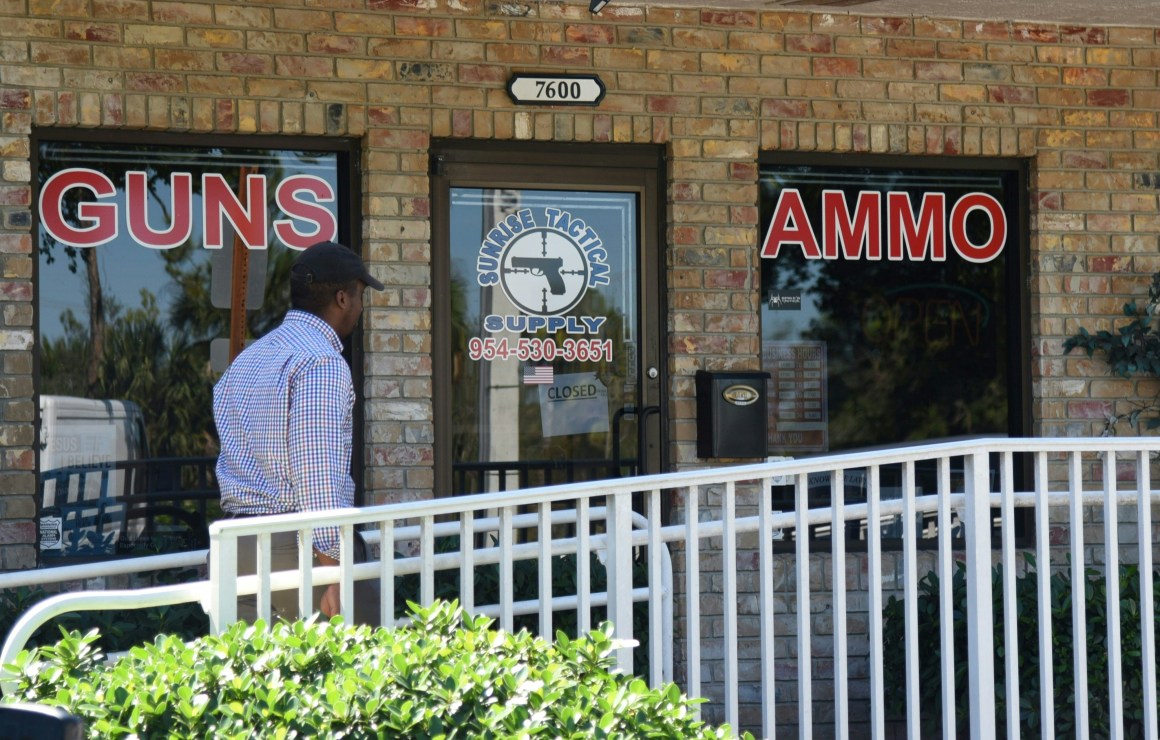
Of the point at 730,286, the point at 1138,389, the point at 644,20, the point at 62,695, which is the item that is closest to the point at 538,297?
the point at 730,286

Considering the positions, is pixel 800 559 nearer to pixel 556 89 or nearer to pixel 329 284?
pixel 329 284

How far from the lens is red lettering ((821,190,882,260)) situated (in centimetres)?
649

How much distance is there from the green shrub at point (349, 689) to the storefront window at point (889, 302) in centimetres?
374

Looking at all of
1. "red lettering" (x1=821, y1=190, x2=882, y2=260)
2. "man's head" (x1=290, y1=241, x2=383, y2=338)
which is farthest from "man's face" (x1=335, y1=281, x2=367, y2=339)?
"red lettering" (x1=821, y1=190, x2=882, y2=260)

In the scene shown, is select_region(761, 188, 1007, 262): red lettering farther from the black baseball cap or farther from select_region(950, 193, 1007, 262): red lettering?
the black baseball cap

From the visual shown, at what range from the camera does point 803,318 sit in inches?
255

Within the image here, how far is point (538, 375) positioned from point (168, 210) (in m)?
1.61

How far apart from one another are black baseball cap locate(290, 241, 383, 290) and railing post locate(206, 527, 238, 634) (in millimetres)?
1174

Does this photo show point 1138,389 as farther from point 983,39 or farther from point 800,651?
point 800,651

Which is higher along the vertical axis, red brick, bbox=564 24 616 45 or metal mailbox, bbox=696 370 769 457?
red brick, bbox=564 24 616 45

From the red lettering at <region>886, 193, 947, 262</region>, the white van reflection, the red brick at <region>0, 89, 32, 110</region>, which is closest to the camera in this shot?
the red brick at <region>0, 89, 32, 110</region>

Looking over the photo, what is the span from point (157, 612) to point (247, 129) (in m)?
2.04

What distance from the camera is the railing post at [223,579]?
309 cm

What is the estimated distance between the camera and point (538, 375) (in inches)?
247
